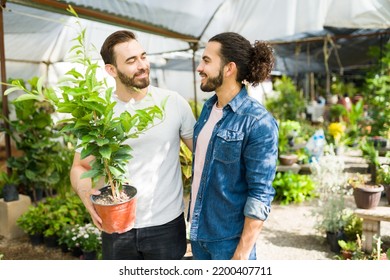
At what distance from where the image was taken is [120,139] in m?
1.51

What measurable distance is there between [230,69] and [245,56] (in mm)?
84

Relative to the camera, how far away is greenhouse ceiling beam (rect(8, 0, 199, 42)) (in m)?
3.06

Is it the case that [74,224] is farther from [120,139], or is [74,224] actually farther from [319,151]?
A: [319,151]

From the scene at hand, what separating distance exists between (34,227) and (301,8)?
12.5 ft

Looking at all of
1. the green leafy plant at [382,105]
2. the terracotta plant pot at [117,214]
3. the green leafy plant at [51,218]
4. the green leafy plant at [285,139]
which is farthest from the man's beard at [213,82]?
the green leafy plant at [382,105]

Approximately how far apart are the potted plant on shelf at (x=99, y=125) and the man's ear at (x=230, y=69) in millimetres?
320

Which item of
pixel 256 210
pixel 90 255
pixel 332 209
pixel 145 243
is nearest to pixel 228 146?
pixel 256 210

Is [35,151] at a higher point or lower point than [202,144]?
lower

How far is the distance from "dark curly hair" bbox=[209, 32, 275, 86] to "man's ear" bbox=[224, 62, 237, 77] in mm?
13

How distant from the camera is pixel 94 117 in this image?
4.79 feet

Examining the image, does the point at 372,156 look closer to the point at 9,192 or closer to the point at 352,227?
the point at 352,227

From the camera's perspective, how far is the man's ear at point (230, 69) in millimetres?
1620

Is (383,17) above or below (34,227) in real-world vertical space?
above
